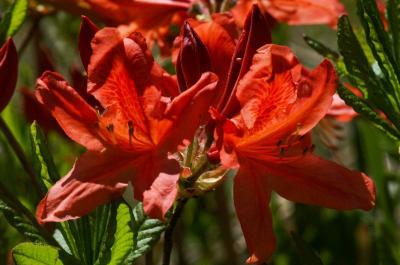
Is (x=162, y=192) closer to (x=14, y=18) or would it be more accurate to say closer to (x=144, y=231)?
(x=144, y=231)

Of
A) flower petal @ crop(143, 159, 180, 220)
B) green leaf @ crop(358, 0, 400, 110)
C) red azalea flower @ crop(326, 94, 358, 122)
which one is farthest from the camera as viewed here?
red azalea flower @ crop(326, 94, 358, 122)

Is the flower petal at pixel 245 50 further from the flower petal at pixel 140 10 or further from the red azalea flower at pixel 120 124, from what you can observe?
the flower petal at pixel 140 10

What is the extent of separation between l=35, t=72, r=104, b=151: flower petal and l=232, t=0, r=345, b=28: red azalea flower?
0.42 meters

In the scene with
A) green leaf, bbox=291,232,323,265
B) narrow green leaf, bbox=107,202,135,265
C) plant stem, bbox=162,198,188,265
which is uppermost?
narrow green leaf, bbox=107,202,135,265

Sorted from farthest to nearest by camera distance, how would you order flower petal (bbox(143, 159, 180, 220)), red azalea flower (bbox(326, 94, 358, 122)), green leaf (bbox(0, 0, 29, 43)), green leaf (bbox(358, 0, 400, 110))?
red azalea flower (bbox(326, 94, 358, 122)) → green leaf (bbox(0, 0, 29, 43)) → green leaf (bbox(358, 0, 400, 110)) → flower petal (bbox(143, 159, 180, 220))

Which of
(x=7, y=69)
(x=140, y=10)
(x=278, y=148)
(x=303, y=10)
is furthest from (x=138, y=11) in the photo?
(x=278, y=148)

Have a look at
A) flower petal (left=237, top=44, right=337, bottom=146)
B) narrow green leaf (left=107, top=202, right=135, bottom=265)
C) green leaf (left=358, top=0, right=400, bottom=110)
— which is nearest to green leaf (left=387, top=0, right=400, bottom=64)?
green leaf (left=358, top=0, right=400, bottom=110)

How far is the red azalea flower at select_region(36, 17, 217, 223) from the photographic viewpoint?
0.79m

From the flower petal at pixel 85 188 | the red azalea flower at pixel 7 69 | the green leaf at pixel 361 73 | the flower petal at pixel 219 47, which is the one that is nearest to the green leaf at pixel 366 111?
the green leaf at pixel 361 73

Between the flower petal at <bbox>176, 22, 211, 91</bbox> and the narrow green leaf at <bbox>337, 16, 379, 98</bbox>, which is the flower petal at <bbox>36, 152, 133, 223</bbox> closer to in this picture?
the flower petal at <bbox>176, 22, 211, 91</bbox>

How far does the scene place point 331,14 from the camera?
117cm

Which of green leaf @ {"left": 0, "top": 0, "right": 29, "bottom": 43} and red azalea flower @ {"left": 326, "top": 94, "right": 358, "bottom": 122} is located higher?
green leaf @ {"left": 0, "top": 0, "right": 29, "bottom": 43}

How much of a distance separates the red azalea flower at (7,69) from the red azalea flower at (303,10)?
38cm

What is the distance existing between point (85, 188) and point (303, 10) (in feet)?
1.69
